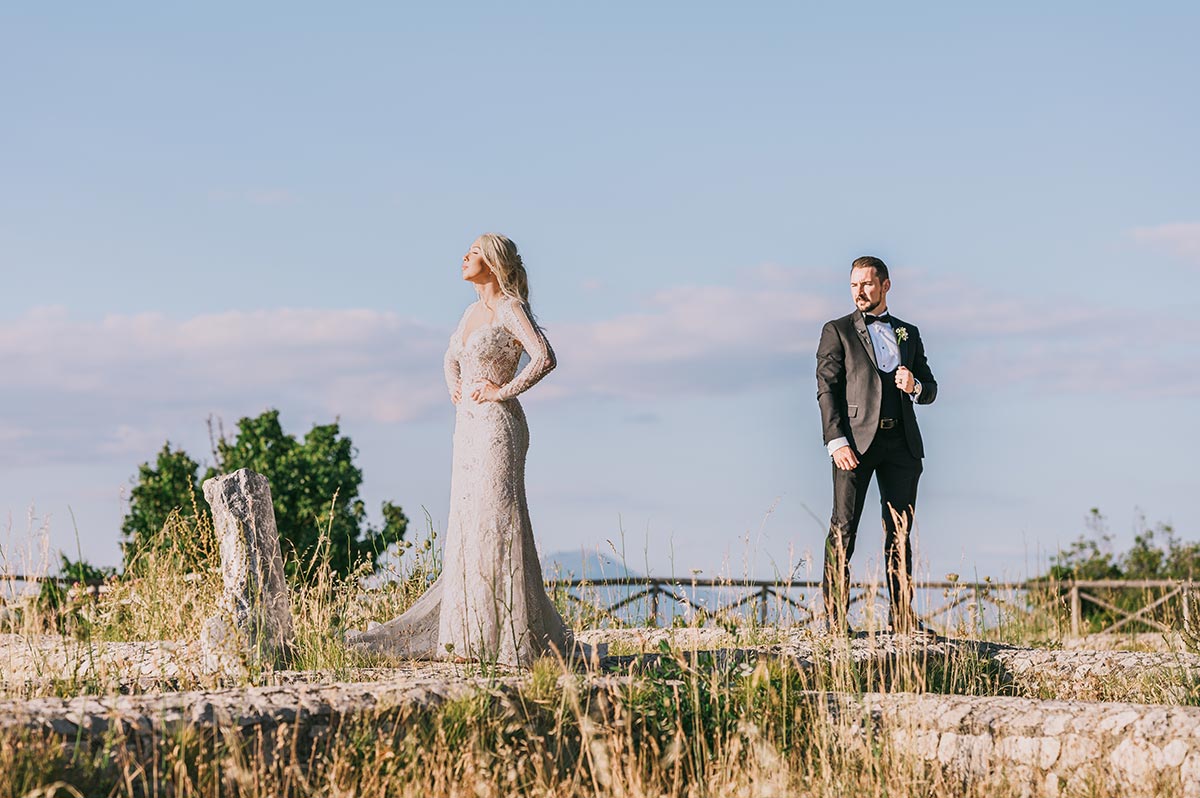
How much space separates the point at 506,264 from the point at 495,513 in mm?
1441

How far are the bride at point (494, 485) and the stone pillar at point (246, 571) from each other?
0.51 m

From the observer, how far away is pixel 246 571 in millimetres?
7355

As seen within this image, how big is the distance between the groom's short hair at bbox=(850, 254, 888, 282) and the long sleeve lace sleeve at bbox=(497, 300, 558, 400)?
2.78m

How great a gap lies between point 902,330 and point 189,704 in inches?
220

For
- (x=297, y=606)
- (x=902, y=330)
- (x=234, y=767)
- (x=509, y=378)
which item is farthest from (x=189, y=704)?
(x=902, y=330)

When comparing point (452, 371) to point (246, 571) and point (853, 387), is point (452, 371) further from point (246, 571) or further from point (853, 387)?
point (853, 387)

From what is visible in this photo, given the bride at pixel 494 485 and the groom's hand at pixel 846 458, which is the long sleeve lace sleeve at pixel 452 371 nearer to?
the bride at pixel 494 485

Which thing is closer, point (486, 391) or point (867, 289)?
point (486, 391)

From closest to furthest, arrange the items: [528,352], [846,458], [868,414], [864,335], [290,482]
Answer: [528,352], [846,458], [868,414], [864,335], [290,482]

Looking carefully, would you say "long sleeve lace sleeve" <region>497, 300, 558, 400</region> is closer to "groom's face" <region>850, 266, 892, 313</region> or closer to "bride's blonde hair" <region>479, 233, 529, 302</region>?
"bride's blonde hair" <region>479, 233, 529, 302</region>

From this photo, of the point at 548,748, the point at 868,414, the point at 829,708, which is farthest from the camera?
the point at 868,414

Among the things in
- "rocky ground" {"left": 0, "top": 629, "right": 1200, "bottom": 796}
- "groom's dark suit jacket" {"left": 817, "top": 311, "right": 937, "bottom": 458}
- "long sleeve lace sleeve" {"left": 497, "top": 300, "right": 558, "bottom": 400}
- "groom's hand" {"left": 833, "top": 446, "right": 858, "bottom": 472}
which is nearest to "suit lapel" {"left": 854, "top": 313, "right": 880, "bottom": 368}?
"groom's dark suit jacket" {"left": 817, "top": 311, "right": 937, "bottom": 458}

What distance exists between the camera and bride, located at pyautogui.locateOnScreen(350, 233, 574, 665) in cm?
730

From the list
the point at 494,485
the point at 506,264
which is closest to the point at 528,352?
the point at 506,264
